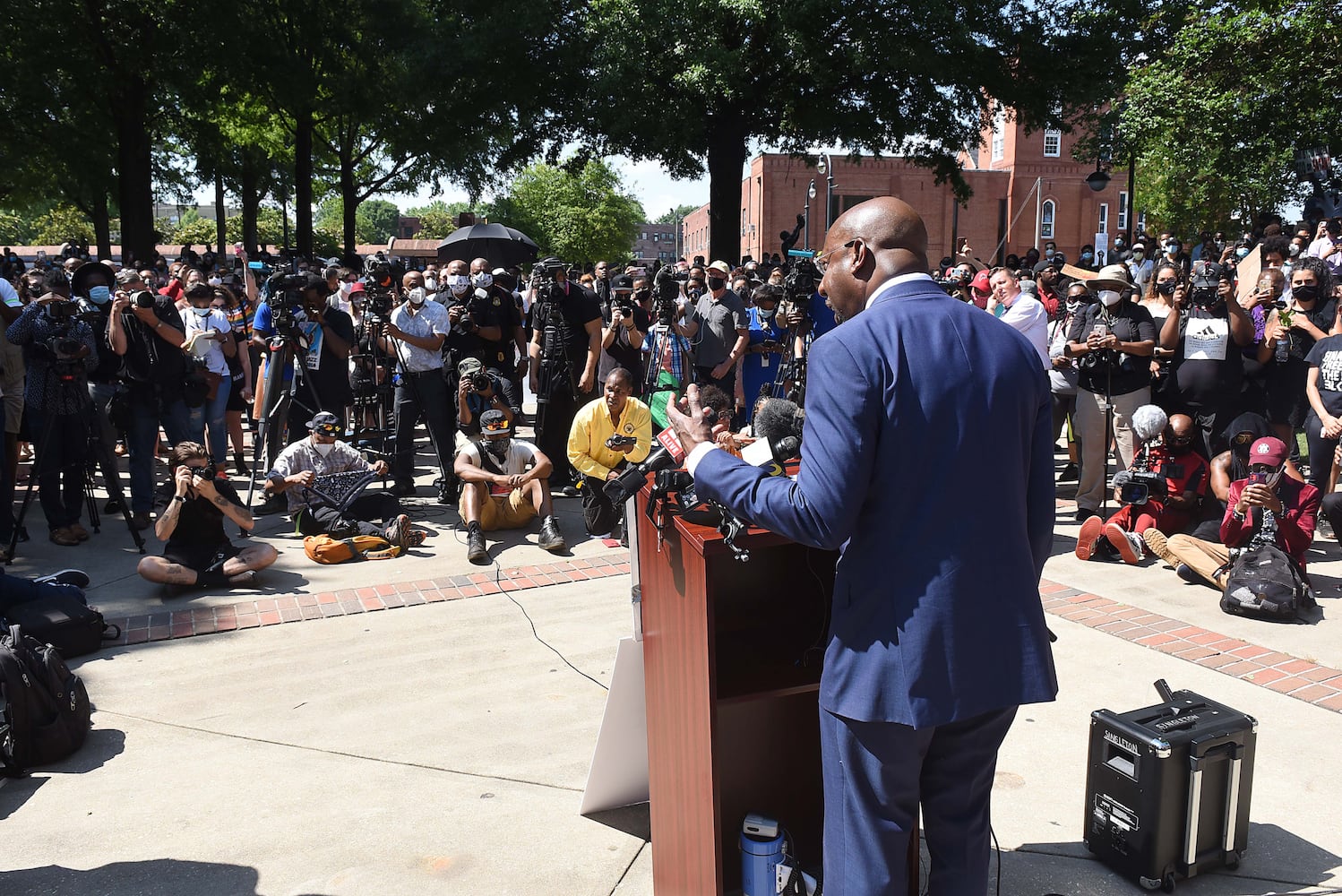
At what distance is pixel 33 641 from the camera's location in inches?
160

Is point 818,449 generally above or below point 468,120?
below

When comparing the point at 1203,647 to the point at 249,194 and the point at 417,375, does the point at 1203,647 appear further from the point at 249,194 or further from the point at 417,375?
the point at 249,194

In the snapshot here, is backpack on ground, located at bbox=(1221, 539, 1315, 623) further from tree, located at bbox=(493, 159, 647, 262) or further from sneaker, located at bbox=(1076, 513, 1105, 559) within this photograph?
tree, located at bbox=(493, 159, 647, 262)

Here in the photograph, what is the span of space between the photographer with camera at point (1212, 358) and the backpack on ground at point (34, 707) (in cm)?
702

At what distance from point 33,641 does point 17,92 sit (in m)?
18.2

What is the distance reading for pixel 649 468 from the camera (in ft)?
8.66

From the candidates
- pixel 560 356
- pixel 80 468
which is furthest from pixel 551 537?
pixel 80 468

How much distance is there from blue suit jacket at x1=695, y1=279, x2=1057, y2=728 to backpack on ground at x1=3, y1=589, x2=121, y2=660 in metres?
4.48

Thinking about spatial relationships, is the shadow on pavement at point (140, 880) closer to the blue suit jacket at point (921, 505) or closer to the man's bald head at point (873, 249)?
the blue suit jacket at point (921, 505)

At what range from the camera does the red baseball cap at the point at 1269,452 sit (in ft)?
19.3

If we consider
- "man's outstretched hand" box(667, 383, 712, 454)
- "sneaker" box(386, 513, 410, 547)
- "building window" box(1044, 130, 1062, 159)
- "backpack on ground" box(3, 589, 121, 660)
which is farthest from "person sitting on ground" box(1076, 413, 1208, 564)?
"building window" box(1044, 130, 1062, 159)

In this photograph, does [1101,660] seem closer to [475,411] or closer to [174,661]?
[174,661]

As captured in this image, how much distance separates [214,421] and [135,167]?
1292 cm

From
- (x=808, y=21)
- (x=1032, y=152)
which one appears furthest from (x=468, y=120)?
(x=1032, y=152)
